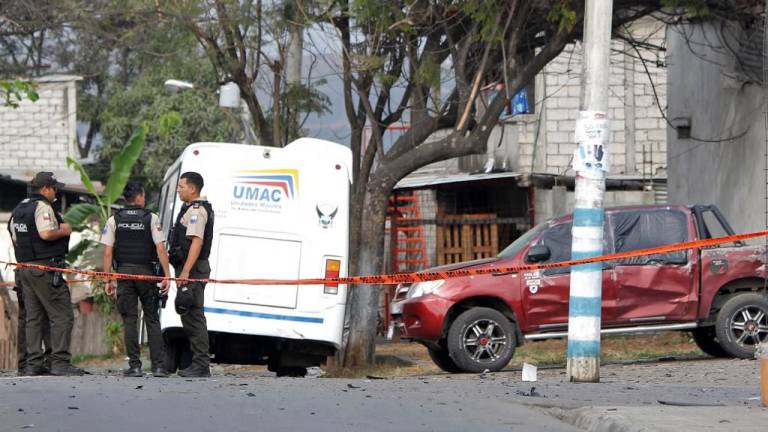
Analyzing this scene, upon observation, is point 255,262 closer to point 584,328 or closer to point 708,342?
point 584,328

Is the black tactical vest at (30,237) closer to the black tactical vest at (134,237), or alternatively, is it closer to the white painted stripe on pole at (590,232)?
the black tactical vest at (134,237)

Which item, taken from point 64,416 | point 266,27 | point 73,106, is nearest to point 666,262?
point 266,27

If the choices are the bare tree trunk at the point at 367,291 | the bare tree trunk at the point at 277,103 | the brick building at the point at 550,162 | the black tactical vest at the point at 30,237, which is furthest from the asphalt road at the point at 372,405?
→ the brick building at the point at 550,162

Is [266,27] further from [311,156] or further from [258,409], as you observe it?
[258,409]

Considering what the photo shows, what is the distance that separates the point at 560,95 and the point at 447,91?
6828mm

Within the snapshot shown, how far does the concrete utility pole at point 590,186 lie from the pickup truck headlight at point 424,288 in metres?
3.31

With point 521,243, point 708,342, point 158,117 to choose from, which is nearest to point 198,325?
point 521,243

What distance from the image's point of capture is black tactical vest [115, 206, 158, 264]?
497 inches

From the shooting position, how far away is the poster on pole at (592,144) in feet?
39.4

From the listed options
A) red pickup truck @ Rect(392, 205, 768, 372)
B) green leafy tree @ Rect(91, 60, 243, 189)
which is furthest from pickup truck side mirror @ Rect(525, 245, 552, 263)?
green leafy tree @ Rect(91, 60, 243, 189)

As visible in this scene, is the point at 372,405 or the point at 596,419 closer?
the point at 596,419

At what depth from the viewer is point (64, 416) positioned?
8.77 meters

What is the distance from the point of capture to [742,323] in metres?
15.5

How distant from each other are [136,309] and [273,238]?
74.4 inches
